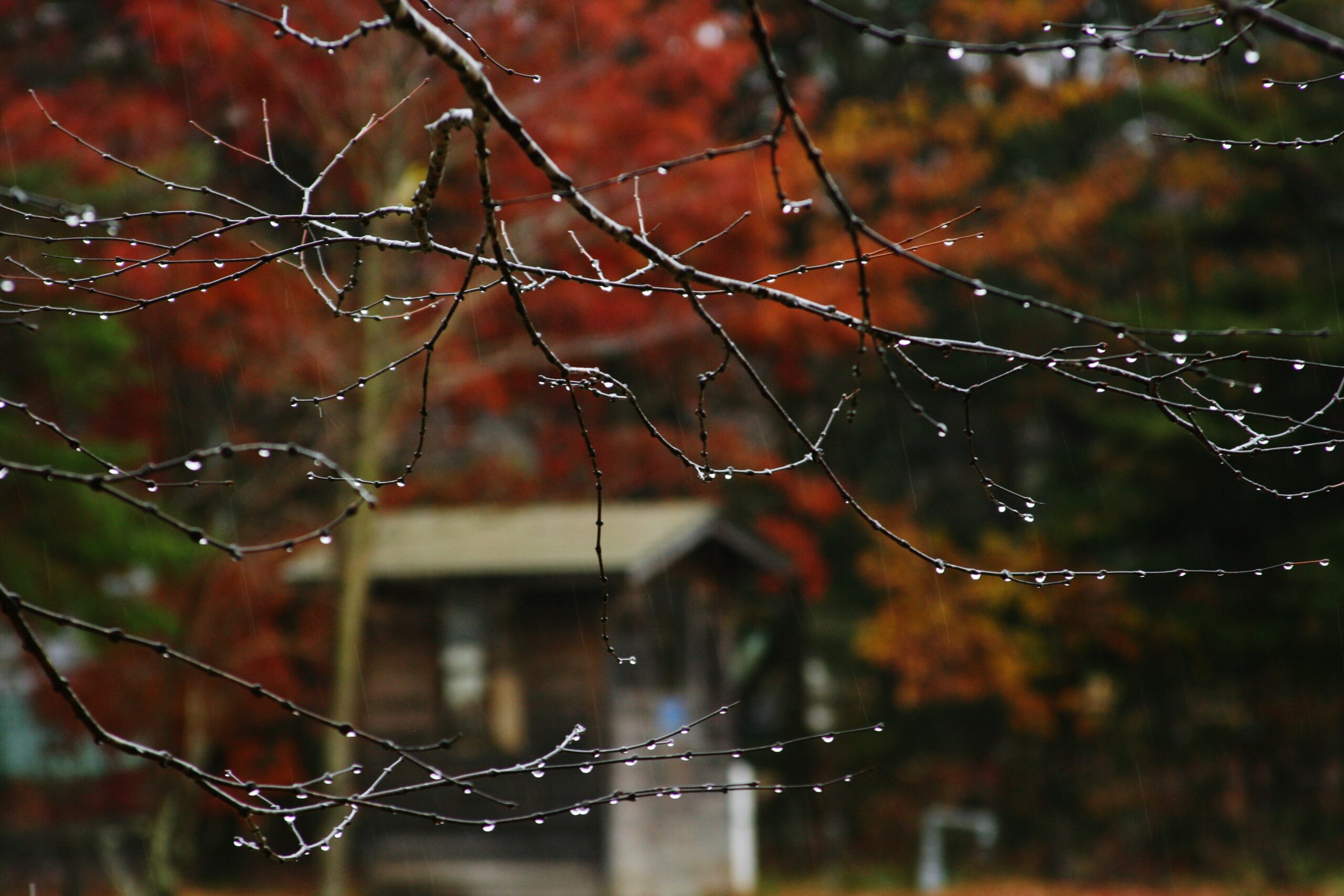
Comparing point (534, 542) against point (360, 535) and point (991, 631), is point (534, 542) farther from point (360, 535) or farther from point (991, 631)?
point (991, 631)

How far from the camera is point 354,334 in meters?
9.90

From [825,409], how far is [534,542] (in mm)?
7219

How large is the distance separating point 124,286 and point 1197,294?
32.8 ft

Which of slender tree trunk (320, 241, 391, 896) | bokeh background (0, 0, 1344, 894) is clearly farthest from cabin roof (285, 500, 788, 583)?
slender tree trunk (320, 241, 391, 896)

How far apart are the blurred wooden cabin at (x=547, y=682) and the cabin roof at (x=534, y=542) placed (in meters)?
0.02

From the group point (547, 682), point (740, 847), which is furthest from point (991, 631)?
point (547, 682)

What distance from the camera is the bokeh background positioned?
380 inches

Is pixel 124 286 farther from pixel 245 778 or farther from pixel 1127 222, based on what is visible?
pixel 1127 222

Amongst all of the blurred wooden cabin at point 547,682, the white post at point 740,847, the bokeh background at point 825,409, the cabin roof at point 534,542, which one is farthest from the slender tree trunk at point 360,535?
the white post at point 740,847

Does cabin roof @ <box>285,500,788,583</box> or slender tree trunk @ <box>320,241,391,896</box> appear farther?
cabin roof @ <box>285,500,788,583</box>

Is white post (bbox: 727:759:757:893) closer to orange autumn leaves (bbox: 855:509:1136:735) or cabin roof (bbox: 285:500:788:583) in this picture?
cabin roof (bbox: 285:500:788:583)

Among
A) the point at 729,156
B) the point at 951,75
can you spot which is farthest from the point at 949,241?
the point at 951,75

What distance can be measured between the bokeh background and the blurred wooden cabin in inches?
32.6

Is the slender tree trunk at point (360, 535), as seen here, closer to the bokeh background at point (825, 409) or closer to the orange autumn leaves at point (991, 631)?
the bokeh background at point (825, 409)
